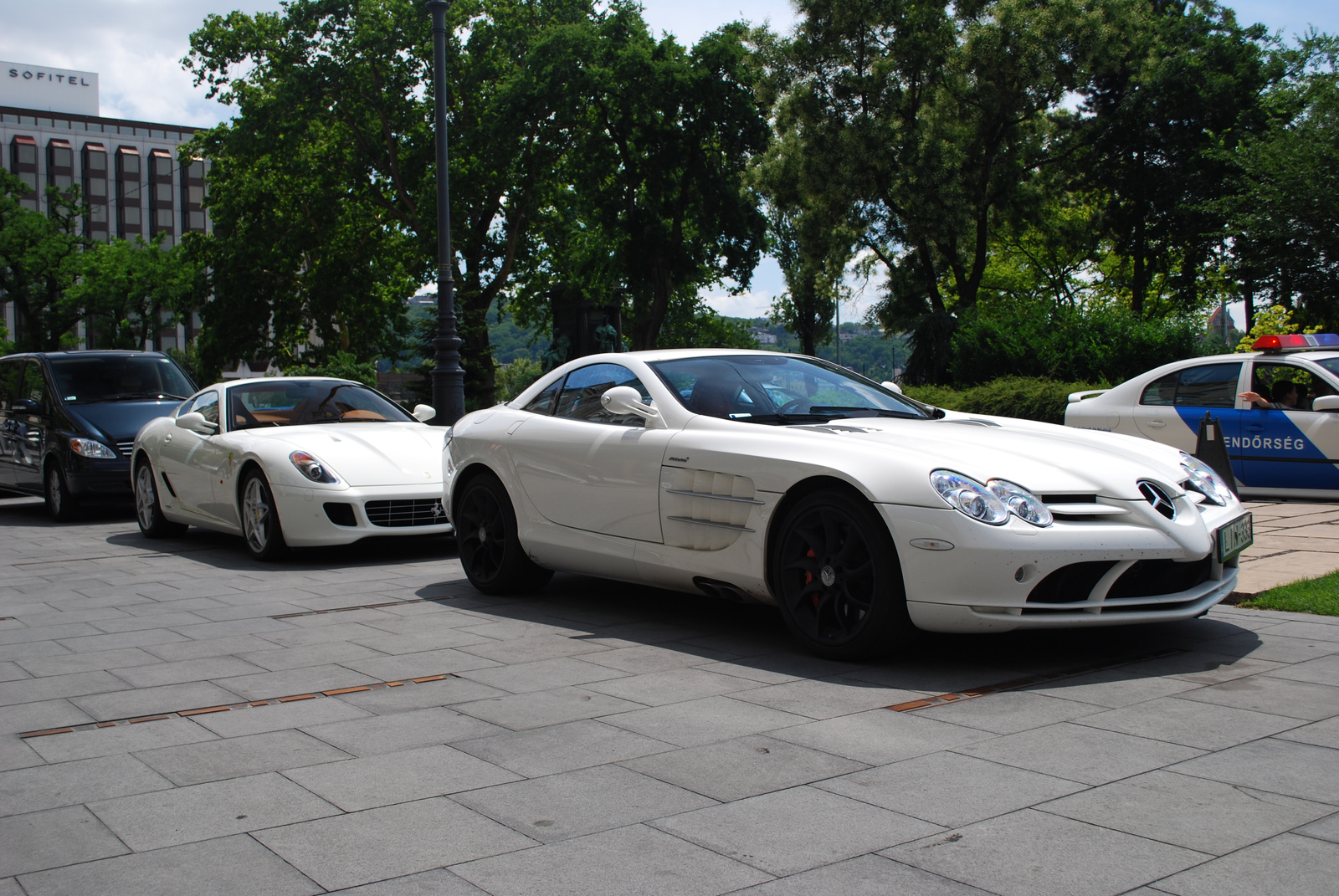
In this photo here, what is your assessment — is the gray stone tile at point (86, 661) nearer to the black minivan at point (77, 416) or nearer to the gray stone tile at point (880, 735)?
the gray stone tile at point (880, 735)

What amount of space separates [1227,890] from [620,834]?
1373 millimetres

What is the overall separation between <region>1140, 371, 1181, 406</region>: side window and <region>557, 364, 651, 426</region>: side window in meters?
6.88

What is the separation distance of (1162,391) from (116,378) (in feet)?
36.1

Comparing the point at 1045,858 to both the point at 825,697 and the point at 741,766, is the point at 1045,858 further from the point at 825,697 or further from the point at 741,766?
the point at 825,697

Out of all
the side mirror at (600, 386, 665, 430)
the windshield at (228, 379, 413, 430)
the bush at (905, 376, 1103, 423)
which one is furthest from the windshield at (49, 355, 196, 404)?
the bush at (905, 376, 1103, 423)

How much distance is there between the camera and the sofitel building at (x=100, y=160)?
101 m

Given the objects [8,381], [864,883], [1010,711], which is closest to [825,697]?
[1010,711]

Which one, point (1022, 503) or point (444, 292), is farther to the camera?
point (444, 292)

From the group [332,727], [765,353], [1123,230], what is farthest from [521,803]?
[1123,230]

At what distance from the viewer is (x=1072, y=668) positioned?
4.73m

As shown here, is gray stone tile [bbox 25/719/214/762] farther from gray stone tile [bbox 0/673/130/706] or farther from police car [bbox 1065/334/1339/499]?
police car [bbox 1065/334/1339/499]

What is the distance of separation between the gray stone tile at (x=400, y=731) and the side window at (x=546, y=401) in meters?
2.71

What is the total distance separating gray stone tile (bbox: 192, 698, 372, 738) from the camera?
4.16 m

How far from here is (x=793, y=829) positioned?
119 inches
